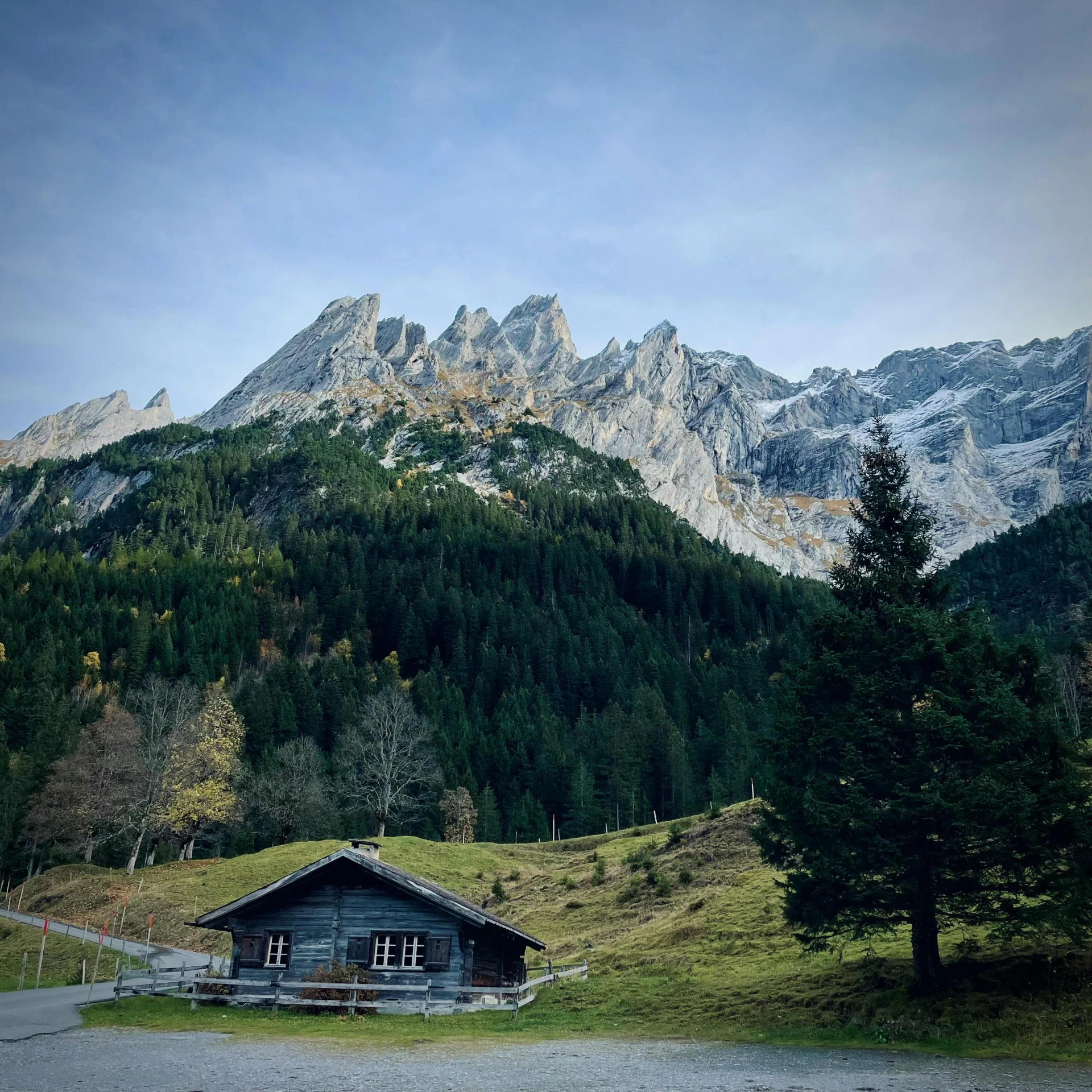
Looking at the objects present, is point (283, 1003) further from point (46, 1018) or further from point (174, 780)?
point (174, 780)

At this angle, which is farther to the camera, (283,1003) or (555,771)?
(555,771)

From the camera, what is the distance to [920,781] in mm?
23703

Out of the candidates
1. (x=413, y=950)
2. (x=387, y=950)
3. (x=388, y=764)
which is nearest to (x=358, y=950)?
(x=387, y=950)

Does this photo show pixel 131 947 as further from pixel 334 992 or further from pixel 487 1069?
pixel 487 1069

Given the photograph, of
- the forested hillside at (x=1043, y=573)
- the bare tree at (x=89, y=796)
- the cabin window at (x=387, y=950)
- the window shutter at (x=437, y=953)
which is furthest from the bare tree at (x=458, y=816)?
the forested hillside at (x=1043, y=573)

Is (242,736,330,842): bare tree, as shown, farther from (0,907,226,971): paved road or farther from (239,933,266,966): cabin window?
(239,933,266,966): cabin window

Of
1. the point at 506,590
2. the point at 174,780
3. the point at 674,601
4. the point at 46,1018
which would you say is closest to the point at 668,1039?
the point at 46,1018

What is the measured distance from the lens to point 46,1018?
28.4 meters

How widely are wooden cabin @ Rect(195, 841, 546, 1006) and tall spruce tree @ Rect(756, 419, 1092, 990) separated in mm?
14037

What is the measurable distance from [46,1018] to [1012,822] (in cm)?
3045

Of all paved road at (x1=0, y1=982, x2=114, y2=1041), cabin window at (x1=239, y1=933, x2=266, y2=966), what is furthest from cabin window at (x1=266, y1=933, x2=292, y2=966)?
paved road at (x1=0, y1=982, x2=114, y2=1041)

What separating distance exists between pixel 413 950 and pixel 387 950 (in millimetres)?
1075

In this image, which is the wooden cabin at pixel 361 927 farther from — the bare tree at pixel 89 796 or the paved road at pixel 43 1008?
the bare tree at pixel 89 796

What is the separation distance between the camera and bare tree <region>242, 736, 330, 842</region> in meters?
83.1
